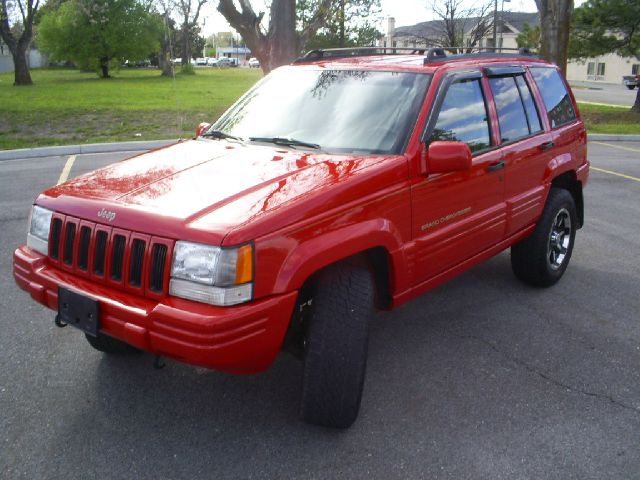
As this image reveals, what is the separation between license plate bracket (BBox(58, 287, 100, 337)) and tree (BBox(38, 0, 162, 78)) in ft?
156

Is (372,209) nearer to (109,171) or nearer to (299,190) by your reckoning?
(299,190)

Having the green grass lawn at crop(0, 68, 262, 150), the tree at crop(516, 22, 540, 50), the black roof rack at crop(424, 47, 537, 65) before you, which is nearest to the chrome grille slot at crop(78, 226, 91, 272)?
the black roof rack at crop(424, 47, 537, 65)

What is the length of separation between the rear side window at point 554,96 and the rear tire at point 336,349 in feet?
9.18

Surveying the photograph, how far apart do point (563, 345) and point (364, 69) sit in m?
2.20

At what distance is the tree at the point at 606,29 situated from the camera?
19.9 m

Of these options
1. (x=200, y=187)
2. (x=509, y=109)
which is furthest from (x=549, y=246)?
(x=200, y=187)

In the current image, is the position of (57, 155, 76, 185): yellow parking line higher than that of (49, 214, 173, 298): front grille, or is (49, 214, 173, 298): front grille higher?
Result: (49, 214, 173, 298): front grille

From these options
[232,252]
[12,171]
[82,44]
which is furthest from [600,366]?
[82,44]

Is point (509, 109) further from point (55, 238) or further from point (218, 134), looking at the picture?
point (55, 238)

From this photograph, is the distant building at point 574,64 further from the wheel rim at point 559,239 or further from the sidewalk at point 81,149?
the wheel rim at point 559,239

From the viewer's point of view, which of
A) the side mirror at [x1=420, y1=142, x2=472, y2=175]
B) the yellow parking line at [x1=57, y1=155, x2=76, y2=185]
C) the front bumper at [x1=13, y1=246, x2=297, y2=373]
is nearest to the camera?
the front bumper at [x1=13, y1=246, x2=297, y2=373]

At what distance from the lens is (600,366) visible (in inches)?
153

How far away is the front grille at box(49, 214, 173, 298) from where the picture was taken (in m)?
2.84

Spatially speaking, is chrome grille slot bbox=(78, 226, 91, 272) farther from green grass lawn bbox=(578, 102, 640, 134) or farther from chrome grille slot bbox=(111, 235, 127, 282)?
green grass lawn bbox=(578, 102, 640, 134)
